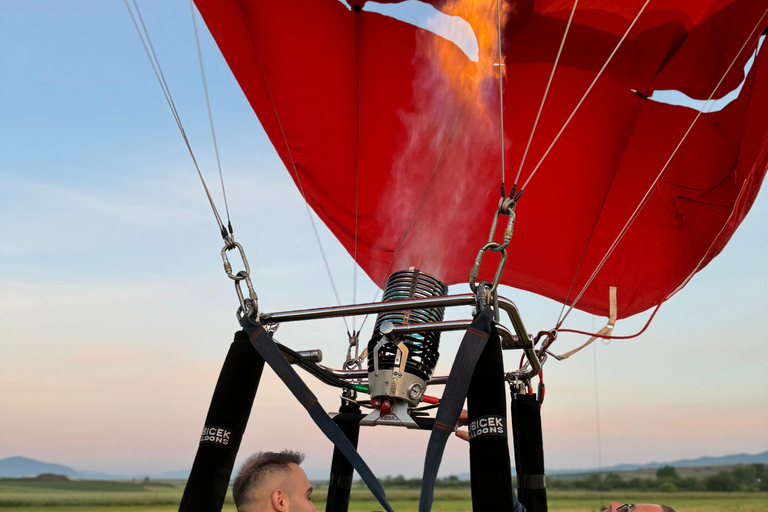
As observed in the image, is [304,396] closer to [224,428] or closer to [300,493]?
[224,428]

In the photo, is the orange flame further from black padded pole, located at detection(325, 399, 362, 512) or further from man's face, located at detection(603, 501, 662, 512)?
man's face, located at detection(603, 501, 662, 512)

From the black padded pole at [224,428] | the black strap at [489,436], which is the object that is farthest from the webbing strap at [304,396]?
the black strap at [489,436]

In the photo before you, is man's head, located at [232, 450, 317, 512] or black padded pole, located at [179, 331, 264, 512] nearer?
black padded pole, located at [179, 331, 264, 512]

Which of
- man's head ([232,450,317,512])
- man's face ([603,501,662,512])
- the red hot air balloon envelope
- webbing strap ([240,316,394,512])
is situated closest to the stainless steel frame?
webbing strap ([240,316,394,512])

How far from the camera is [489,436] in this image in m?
1.39

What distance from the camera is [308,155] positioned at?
13.2 ft

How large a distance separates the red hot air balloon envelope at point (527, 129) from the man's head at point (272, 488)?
6.15 ft

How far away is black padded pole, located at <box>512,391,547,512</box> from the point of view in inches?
88.8

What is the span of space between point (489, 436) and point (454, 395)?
0.35 feet

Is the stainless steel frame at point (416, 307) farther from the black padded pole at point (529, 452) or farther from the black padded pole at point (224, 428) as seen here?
the black padded pole at point (529, 452)

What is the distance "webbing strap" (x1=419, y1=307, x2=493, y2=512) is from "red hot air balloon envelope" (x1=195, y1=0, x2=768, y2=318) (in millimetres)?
2116

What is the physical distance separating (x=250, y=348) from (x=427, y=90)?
2804 mm

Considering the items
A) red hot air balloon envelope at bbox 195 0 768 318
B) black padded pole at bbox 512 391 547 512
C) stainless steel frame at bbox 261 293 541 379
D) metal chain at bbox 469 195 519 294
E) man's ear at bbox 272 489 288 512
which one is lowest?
man's ear at bbox 272 489 288 512

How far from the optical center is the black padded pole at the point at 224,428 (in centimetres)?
144
